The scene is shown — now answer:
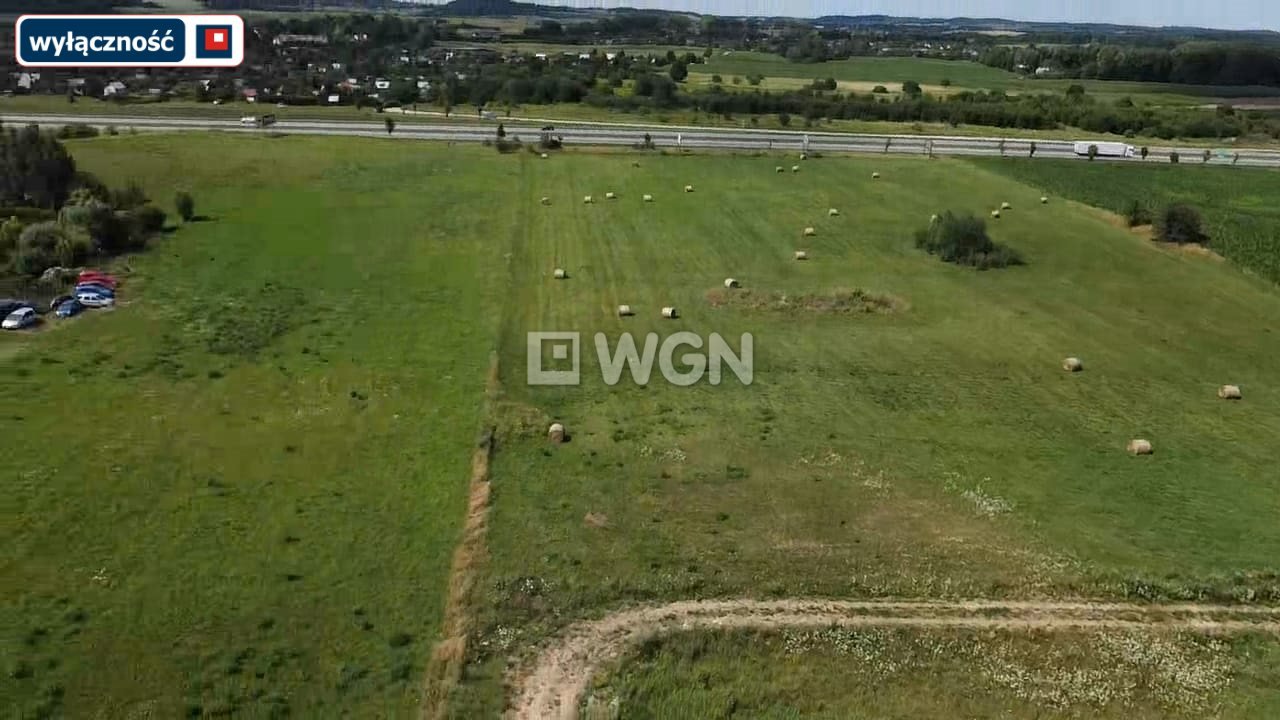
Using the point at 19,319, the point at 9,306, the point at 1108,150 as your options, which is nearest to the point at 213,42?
the point at 9,306

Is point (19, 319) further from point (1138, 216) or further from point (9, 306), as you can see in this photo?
point (1138, 216)

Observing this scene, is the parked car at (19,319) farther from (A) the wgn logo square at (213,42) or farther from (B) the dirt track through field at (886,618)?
(A) the wgn logo square at (213,42)

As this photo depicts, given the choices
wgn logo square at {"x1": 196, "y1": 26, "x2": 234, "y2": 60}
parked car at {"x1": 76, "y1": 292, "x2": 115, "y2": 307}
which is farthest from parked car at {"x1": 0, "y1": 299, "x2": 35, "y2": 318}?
wgn logo square at {"x1": 196, "y1": 26, "x2": 234, "y2": 60}

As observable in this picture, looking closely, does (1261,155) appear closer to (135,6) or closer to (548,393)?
Result: (548,393)

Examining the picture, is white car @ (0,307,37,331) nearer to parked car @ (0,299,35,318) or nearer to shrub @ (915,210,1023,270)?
parked car @ (0,299,35,318)

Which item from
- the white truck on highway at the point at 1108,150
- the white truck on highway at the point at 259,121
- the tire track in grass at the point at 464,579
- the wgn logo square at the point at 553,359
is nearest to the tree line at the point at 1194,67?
the white truck on highway at the point at 1108,150

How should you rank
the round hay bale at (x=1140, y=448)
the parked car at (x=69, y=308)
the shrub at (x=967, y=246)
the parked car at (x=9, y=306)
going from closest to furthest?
the round hay bale at (x=1140, y=448) < the parked car at (x=9, y=306) < the parked car at (x=69, y=308) < the shrub at (x=967, y=246)

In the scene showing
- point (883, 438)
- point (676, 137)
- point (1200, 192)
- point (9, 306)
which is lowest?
point (883, 438)
